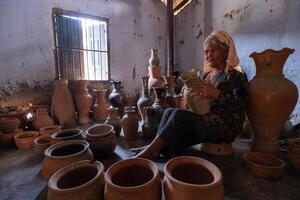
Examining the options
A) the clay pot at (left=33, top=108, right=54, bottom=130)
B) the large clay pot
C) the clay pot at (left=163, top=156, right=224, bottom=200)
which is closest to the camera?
the clay pot at (left=163, top=156, right=224, bottom=200)

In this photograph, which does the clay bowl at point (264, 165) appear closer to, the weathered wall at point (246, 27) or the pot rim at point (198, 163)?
the pot rim at point (198, 163)

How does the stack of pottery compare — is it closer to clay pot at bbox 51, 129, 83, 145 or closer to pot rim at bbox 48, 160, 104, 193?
pot rim at bbox 48, 160, 104, 193

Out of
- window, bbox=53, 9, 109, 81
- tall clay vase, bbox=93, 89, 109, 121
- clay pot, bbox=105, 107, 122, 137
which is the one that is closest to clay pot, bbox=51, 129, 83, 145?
clay pot, bbox=105, 107, 122, 137

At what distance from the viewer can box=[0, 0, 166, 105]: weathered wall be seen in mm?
2613

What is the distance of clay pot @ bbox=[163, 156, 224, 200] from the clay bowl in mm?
601

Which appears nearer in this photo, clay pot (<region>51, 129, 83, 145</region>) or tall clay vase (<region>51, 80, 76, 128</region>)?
clay pot (<region>51, 129, 83, 145</region>)

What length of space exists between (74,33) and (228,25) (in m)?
2.85

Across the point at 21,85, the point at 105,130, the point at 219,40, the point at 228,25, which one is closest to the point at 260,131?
the point at 219,40

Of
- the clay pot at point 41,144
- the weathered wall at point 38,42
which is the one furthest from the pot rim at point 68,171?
the weathered wall at point 38,42

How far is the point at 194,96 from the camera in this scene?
4.91ft

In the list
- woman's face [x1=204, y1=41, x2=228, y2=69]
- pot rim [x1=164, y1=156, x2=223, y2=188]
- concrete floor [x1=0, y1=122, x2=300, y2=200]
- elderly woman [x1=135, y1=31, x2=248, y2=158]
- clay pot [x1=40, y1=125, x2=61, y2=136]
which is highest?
woman's face [x1=204, y1=41, x2=228, y2=69]

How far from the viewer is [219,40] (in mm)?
1575

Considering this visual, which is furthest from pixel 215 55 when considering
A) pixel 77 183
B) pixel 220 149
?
pixel 77 183

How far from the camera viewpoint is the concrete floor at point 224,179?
118cm
